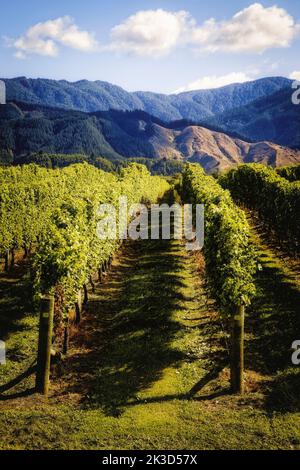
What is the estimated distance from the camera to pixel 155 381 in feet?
48.0

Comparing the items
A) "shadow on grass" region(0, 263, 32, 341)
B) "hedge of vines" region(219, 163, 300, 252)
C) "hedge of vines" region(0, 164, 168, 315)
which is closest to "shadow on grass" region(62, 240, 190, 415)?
"hedge of vines" region(0, 164, 168, 315)

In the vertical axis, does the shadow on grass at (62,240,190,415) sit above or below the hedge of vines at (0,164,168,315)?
below

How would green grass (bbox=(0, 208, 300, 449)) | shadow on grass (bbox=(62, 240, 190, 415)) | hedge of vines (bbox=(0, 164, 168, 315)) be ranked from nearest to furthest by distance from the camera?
green grass (bbox=(0, 208, 300, 449)) → shadow on grass (bbox=(62, 240, 190, 415)) → hedge of vines (bbox=(0, 164, 168, 315))

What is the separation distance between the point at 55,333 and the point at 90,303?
305 inches

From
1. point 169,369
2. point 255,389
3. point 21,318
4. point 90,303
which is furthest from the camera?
A: point 90,303

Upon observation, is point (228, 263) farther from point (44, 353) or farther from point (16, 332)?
point (16, 332)

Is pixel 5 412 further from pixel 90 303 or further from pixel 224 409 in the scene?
pixel 90 303

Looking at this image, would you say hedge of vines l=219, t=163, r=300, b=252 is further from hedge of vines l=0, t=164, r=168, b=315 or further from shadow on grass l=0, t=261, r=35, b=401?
shadow on grass l=0, t=261, r=35, b=401

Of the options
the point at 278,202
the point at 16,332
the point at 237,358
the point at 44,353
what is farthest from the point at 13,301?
the point at 278,202

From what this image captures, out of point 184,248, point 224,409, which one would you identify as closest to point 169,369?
point 224,409

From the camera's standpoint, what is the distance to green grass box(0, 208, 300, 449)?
11547mm

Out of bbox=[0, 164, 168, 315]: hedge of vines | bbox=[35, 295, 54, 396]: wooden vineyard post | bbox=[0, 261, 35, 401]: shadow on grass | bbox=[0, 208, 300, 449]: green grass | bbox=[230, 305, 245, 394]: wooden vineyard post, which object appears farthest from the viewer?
bbox=[0, 164, 168, 315]: hedge of vines

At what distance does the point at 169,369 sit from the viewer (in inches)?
613

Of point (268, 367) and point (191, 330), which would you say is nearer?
point (268, 367)
